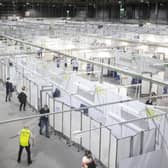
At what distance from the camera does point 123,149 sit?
7.80m

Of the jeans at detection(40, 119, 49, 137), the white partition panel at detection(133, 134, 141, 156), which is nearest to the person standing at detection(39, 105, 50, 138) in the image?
the jeans at detection(40, 119, 49, 137)

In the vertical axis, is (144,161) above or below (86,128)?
below

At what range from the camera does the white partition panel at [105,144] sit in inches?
330

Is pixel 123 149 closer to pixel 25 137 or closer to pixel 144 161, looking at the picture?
pixel 144 161

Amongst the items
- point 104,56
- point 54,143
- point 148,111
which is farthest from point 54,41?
point 148,111

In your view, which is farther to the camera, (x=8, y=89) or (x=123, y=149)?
(x=8, y=89)

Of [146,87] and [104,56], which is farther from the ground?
[104,56]

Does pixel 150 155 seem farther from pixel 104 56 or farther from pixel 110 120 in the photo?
pixel 104 56

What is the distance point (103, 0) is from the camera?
45438mm

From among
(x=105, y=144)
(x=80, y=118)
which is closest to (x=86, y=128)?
(x=80, y=118)

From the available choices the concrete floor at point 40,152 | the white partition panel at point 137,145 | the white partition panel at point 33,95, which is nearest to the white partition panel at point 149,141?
the white partition panel at point 137,145

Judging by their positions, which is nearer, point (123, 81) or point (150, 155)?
point (150, 155)

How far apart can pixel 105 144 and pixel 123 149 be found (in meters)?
0.81

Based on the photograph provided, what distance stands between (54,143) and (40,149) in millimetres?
582
